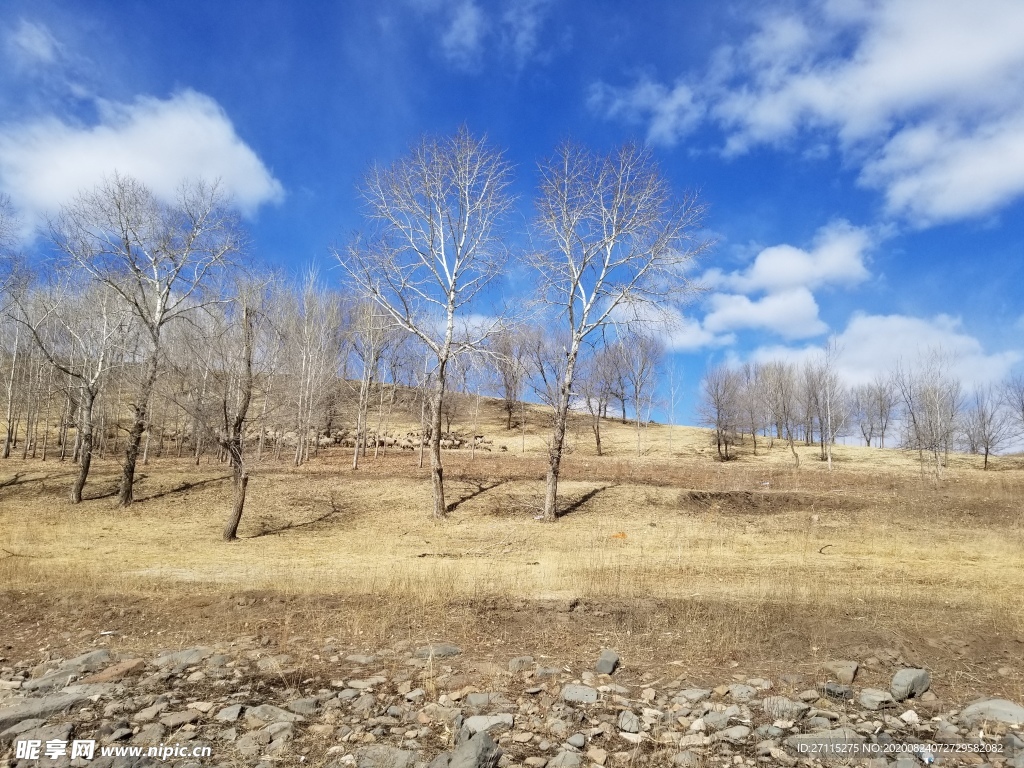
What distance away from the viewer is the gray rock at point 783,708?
20.4 ft

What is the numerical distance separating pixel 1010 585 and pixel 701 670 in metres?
8.25

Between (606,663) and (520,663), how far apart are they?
107cm

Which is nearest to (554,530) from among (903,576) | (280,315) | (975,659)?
(903,576)

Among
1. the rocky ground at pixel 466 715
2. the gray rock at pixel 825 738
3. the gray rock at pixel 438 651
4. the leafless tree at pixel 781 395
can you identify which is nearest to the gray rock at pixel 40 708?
the rocky ground at pixel 466 715

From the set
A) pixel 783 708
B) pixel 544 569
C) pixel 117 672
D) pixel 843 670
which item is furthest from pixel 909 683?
pixel 117 672

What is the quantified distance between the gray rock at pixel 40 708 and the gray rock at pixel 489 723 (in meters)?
4.06

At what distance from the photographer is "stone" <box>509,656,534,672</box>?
7.49 meters

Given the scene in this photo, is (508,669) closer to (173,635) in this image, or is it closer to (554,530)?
(173,635)

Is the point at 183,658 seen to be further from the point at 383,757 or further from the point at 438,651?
the point at 383,757

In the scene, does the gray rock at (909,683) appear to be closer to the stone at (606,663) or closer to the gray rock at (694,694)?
the gray rock at (694,694)

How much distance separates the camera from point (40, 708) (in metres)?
6.12

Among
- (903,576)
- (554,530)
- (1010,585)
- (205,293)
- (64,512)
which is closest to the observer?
(1010,585)

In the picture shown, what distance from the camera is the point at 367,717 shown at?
20.5 feet

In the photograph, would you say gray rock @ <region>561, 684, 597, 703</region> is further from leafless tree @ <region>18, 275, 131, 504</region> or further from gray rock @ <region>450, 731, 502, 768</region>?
leafless tree @ <region>18, 275, 131, 504</region>
